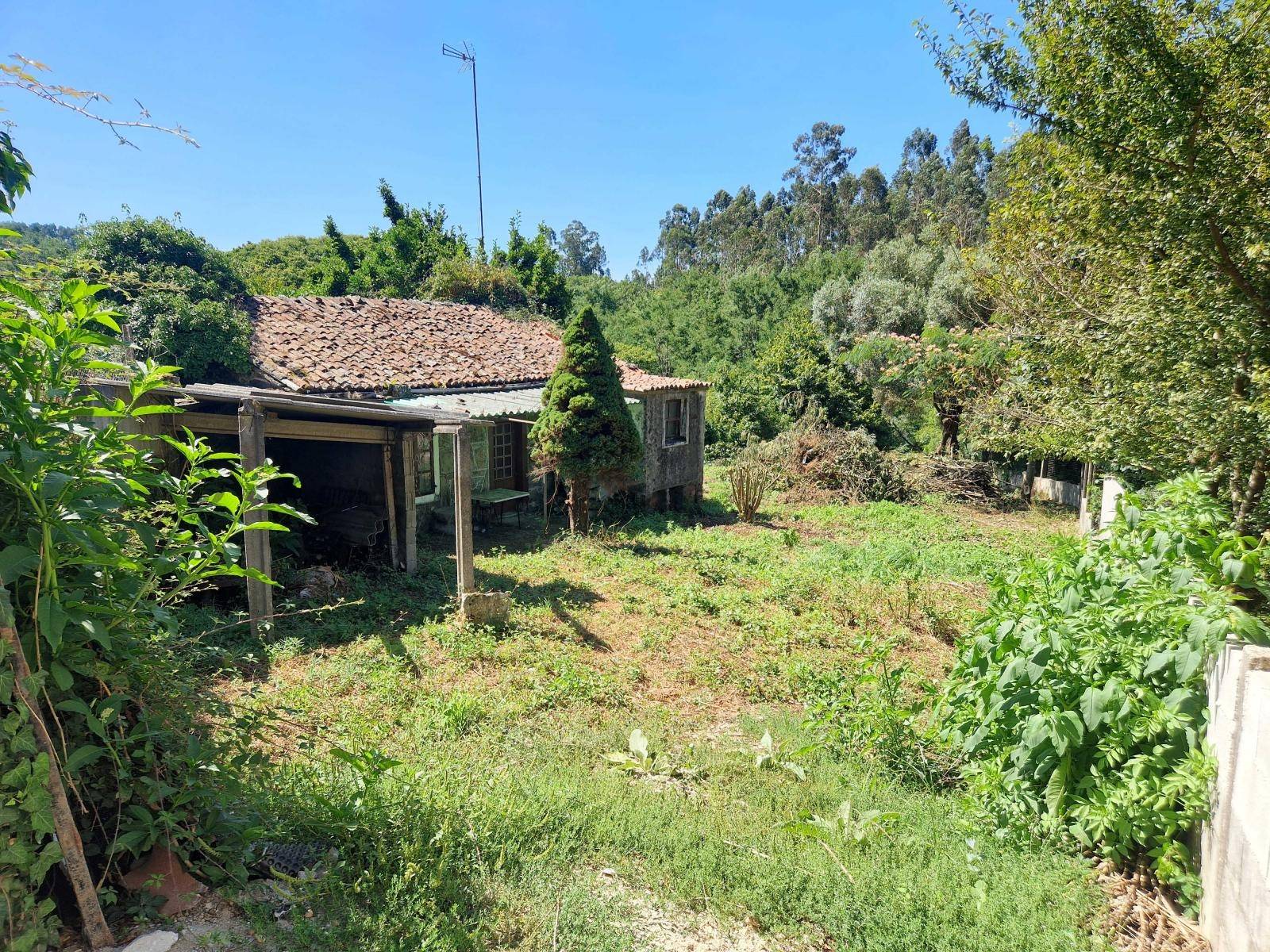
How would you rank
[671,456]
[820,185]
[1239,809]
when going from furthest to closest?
[820,185]
[671,456]
[1239,809]

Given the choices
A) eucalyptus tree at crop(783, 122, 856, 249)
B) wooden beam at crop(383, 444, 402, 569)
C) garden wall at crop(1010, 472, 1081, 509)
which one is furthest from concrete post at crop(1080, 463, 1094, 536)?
eucalyptus tree at crop(783, 122, 856, 249)

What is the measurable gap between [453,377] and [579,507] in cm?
390

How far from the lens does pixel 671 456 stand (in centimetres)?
1655

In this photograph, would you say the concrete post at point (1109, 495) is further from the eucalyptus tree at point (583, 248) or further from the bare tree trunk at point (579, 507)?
the eucalyptus tree at point (583, 248)

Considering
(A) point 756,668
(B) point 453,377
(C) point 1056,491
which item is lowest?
(A) point 756,668

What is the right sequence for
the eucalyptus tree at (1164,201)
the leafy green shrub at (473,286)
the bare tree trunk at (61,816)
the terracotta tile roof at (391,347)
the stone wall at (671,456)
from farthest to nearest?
the leafy green shrub at (473,286) → the stone wall at (671,456) → the terracotta tile roof at (391,347) → the eucalyptus tree at (1164,201) → the bare tree trunk at (61,816)

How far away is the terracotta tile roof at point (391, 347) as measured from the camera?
1272 cm

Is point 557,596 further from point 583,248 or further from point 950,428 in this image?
point 583,248

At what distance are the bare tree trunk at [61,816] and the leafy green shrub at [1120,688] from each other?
158 inches

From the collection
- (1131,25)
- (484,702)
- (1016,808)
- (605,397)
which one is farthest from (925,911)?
(605,397)

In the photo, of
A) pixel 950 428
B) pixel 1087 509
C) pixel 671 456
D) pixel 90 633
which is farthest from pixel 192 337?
pixel 950 428

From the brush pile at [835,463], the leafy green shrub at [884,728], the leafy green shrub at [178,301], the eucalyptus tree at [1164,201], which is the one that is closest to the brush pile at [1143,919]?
the leafy green shrub at [884,728]

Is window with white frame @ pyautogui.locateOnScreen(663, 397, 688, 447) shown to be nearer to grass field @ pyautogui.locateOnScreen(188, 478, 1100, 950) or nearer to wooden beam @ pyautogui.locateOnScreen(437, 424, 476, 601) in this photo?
grass field @ pyautogui.locateOnScreen(188, 478, 1100, 950)

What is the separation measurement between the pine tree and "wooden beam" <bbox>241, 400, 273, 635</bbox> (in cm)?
502
